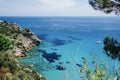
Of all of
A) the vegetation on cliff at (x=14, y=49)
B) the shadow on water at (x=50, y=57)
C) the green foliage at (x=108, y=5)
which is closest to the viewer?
the green foliage at (x=108, y=5)

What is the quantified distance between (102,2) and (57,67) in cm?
3490

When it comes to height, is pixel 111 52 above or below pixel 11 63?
above

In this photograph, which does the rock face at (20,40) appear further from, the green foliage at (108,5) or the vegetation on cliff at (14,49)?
the green foliage at (108,5)

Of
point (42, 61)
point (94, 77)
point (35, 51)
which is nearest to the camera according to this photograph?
point (94, 77)

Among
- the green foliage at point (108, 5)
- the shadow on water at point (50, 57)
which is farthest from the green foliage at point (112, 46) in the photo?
the shadow on water at point (50, 57)

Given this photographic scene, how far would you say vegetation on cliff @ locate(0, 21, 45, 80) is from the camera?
31.6 metres

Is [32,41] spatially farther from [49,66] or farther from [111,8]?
[111,8]

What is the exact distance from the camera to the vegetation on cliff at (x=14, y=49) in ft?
104

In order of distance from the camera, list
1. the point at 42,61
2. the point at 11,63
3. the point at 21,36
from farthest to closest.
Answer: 1. the point at 21,36
2. the point at 42,61
3. the point at 11,63

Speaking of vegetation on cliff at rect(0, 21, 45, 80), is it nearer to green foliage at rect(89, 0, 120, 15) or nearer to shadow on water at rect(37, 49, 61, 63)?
shadow on water at rect(37, 49, 61, 63)

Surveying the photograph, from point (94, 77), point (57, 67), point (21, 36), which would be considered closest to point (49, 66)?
point (57, 67)

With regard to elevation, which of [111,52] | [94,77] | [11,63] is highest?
[94,77]

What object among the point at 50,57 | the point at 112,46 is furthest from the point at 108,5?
the point at 50,57

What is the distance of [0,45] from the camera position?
42156 millimetres
